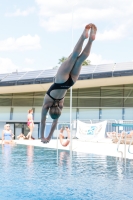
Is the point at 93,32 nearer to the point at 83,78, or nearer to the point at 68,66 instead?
the point at 68,66

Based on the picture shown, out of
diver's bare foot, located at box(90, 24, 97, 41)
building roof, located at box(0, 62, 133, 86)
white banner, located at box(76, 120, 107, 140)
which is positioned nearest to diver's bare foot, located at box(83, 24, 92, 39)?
diver's bare foot, located at box(90, 24, 97, 41)

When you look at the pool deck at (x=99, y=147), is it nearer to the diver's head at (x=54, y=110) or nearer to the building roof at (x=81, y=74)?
the building roof at (x=81, y=74)

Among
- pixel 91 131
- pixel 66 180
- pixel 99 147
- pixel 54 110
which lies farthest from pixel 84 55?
pixel 91 131

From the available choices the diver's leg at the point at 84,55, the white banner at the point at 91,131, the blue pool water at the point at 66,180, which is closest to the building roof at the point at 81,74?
the white banner at the point at 91,131

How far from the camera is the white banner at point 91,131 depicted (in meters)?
19.0

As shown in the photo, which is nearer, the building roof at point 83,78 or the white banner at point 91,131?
the white banner at point 91,131

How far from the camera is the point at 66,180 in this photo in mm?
7742

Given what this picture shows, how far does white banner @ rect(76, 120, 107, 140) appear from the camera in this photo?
1905cm

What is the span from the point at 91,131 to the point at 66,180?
1171cm

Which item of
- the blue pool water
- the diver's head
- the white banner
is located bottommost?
the blue pool water

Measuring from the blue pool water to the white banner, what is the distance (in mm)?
7939

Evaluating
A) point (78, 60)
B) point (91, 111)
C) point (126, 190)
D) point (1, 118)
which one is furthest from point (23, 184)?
point (1, 118)

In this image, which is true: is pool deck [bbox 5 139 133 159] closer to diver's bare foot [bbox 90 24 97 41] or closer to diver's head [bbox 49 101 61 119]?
diver's head [bbox 49 101 61 119]

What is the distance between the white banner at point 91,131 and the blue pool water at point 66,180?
7.94 m
